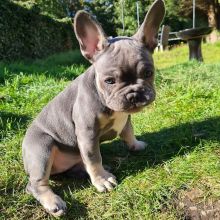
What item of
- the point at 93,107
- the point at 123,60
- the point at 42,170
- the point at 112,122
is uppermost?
the point at 123,60

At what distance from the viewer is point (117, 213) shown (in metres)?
3.21

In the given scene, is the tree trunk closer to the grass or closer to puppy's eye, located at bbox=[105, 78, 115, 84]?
the grass

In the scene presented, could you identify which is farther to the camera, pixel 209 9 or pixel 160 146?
pixel 209 9

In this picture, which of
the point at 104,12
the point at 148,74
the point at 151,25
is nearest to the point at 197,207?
the point at 148,74

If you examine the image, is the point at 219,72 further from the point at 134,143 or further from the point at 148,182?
the point at 148,182

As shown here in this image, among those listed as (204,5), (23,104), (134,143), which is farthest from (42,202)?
(204,5)

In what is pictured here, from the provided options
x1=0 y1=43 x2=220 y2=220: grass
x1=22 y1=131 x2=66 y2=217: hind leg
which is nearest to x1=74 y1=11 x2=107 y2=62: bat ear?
x1=22 y1=131 x2=66 y2=217: hind leg

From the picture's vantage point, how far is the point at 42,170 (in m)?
3.44

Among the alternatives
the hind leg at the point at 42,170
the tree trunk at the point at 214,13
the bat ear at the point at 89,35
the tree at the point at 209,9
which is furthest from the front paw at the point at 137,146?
the tree trunk at the point at 214,13

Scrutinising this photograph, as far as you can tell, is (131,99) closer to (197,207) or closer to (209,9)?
(197,207)

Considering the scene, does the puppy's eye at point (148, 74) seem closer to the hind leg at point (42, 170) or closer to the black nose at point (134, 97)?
the black nose at point (134, 97)

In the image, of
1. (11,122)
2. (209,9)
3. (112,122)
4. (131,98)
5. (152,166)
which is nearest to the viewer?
(131,98)

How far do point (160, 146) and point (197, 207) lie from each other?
1098mm

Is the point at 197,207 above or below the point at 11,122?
above
